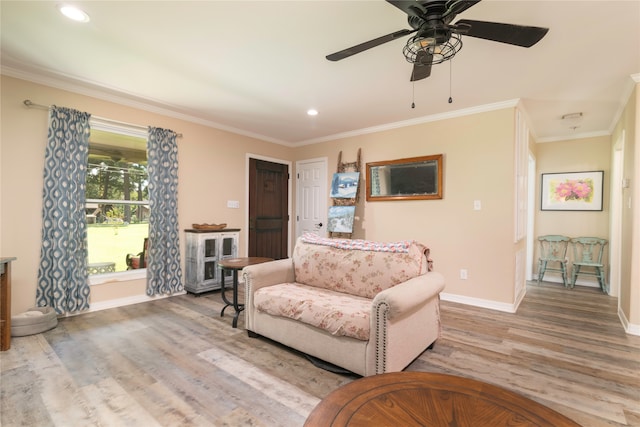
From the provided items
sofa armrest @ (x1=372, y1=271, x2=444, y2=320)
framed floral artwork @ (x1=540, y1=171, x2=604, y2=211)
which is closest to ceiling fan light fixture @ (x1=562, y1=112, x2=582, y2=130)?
framed floral artwork @ (x1=540, y1=171, x2=604, y2=211)

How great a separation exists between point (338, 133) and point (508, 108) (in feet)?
8.16

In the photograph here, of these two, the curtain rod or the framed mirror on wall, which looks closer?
the curtain rod

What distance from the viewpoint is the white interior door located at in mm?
5321

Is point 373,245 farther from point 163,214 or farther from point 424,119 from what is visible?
point 163,214

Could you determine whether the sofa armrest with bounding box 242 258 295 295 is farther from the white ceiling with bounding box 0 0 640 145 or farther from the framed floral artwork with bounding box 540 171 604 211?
the framed floral artwork with bounding box 540 171 604 211

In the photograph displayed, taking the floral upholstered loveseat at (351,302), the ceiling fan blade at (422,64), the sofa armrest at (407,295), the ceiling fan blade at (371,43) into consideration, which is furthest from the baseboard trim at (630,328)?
the ceiling fan blade at (371,43)

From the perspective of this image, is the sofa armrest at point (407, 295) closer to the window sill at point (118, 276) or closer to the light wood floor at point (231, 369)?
the light wood floor at point (231, 369)

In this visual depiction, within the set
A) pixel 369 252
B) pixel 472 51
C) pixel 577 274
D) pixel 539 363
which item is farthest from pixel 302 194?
pixel 577 274

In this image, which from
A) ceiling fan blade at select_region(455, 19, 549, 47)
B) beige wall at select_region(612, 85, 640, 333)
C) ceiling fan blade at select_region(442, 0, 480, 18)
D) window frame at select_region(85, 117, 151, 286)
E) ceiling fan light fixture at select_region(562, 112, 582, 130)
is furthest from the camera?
ceiling fan light fixture at select_region(562, 112, 582, 130)

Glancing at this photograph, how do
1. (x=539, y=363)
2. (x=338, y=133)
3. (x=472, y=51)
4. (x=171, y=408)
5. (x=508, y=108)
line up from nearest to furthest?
(x=171, y=408) < (x=539, y=363) < (x=472, y=51) < (x=508, y=108) < (x=338, y=133)

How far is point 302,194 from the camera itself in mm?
5656

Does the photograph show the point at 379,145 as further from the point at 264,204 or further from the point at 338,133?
the point at 264,204

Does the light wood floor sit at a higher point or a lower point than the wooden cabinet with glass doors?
lower

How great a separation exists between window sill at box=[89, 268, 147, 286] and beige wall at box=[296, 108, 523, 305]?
3.38 m
